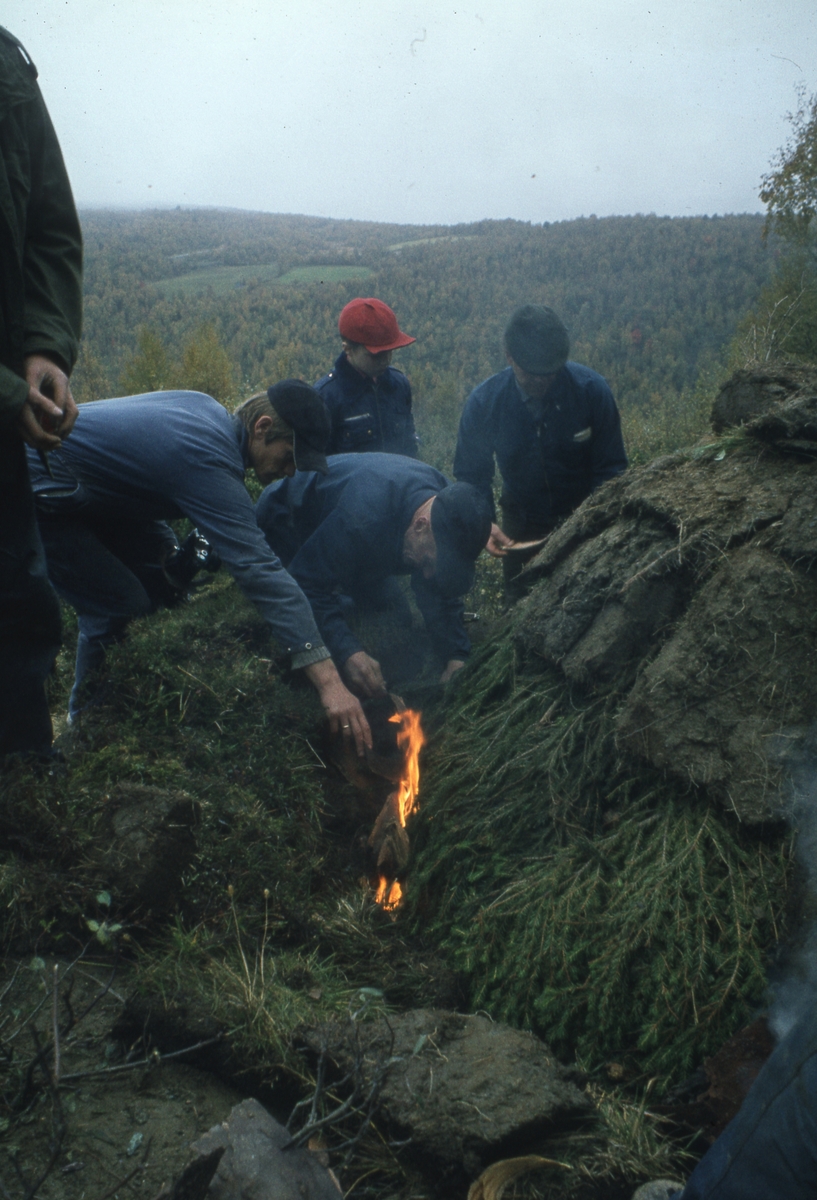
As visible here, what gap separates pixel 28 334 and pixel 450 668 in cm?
291

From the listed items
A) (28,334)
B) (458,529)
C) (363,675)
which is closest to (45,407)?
(28,334)

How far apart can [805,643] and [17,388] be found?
286 centimetres

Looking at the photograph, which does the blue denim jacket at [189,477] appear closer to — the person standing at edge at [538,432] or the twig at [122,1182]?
the person standing at edge at [538,432]

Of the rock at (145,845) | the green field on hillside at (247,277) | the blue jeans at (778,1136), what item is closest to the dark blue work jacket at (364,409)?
the rock at (145,845)

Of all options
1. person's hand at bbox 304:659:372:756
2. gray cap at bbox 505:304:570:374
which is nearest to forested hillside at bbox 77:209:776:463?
gray cap at bbox 505:304:570:374

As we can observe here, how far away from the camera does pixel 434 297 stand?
904 inches

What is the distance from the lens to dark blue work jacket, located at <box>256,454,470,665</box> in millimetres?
4395

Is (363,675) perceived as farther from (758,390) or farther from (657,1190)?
(657,1190)

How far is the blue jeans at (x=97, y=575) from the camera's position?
13.5 ft

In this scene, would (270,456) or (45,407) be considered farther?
(270,456)

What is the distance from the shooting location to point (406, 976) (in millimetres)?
2879

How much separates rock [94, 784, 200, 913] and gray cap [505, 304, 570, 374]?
3527 mm

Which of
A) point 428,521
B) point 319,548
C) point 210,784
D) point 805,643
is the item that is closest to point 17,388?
point 210,784

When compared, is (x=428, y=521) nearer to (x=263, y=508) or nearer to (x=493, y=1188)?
(x=263, y=508)
